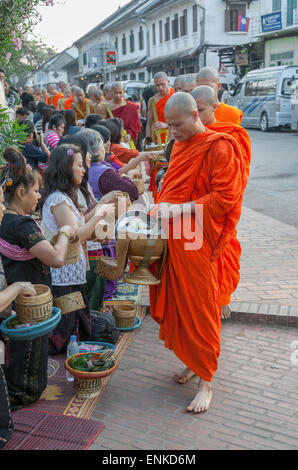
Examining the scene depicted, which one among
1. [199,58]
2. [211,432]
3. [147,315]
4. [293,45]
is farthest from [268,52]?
[211,432]

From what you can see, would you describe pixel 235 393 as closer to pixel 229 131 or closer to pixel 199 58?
pixel 229 131

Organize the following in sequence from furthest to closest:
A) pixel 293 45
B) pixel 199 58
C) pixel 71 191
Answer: pixel 199 58 < pixel 293 45 < pixel 71 191

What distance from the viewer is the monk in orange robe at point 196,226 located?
3473 mm

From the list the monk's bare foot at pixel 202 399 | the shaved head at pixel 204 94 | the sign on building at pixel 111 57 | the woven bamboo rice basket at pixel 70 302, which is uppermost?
the sign on building at pixel 111 57

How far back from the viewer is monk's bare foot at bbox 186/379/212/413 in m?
3.61

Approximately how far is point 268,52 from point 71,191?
29051 millimetres

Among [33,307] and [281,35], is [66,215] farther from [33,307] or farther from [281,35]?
[281,35]

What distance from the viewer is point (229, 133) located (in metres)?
4.30

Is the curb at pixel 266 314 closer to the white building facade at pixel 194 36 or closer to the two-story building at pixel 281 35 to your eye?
the white building facade at pixel 194 36

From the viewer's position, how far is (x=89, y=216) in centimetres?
451

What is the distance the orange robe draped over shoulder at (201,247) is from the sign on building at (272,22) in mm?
28091

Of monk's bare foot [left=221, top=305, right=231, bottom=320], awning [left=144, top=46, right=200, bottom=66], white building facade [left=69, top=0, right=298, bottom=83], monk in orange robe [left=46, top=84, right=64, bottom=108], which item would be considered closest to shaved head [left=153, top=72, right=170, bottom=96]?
monk's bare foot [left=221, top=305, right=231, bottom=320]

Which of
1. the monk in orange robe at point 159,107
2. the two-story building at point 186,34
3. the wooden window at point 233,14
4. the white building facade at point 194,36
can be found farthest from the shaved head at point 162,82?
the wooden window at point 233,14

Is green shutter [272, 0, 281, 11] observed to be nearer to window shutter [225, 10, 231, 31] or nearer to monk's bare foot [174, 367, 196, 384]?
window shutter [225, 10, 231, 31]
